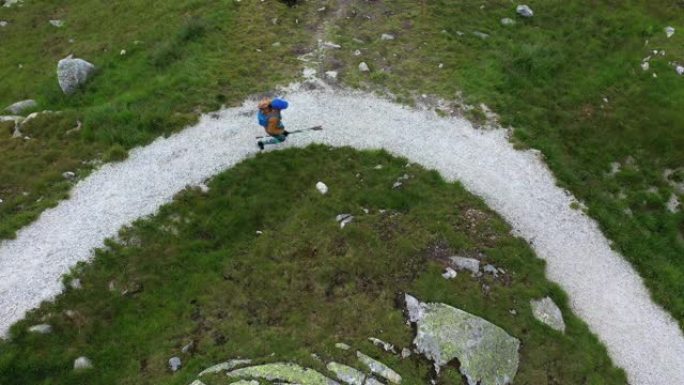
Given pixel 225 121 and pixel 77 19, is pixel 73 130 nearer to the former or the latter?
pixel 225 121

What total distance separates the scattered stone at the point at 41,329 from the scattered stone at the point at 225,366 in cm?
612

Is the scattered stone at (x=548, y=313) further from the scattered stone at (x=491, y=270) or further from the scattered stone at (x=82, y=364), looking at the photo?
the scattered stone at (x=82, y=364)

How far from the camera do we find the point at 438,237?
908 inches

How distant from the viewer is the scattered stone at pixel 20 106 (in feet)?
100

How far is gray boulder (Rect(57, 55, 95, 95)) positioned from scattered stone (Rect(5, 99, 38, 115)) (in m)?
1.96

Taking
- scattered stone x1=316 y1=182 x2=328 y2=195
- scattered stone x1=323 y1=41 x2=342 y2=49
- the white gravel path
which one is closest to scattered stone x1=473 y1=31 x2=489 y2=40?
the white gravel path

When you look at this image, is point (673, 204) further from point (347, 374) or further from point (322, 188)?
point (347, 374)

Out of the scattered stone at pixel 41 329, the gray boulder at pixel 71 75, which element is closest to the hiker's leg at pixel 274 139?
the scattered stone at pixel 41 329

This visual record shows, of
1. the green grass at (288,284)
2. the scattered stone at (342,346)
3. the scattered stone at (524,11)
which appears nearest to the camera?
the scattered stone at (342,346)

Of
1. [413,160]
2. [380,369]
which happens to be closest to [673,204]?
[413,160]

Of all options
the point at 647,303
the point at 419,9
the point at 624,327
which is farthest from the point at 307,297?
the point at 419,9

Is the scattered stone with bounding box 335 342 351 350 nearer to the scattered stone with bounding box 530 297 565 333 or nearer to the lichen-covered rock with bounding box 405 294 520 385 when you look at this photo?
the lichen-covered rock with bounding box 405 294 520 385

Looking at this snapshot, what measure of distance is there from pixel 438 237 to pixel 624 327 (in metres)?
8.32

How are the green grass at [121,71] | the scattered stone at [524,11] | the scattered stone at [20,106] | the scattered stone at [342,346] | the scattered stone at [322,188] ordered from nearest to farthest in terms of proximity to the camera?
the scattered stone at [342,346] → the scattered stone at [322,188] → the green grass at [121,71] → the scattered stone at [20,106] → the scattered stone at [524,11]
